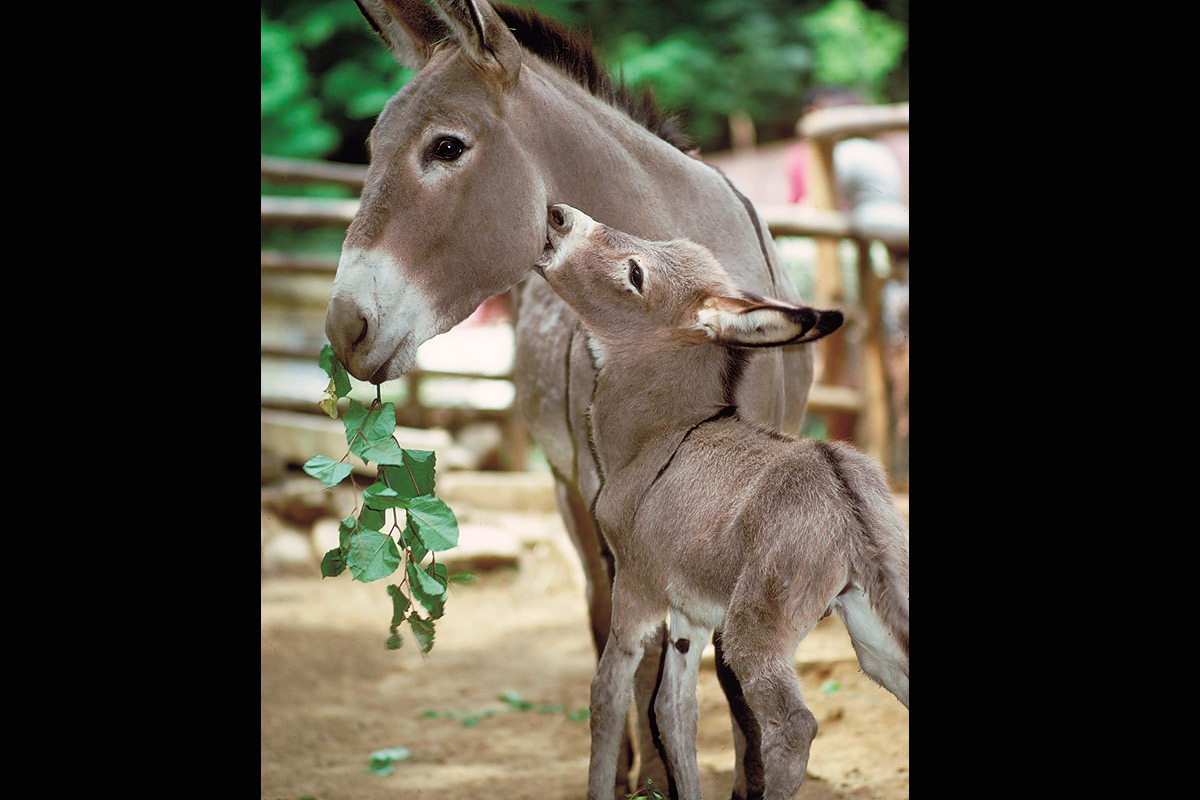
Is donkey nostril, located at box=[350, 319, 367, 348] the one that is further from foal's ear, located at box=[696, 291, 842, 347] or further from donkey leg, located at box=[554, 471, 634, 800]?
donkey leg, located at box=[554, 471, 634, 800]

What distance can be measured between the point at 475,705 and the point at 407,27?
305 centimetres

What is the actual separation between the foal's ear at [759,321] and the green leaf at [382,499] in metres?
0.80

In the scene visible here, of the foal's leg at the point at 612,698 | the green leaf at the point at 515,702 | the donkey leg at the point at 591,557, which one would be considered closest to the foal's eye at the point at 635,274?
the foal's leg at the point at 612,698

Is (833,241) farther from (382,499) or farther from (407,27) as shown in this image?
(382,499)

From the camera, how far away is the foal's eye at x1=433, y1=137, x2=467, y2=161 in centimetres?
214

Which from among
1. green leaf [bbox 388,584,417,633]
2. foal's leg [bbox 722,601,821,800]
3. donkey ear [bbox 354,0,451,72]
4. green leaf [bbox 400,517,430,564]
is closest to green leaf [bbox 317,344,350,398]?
green leaf [bbox 400,517,430,564]

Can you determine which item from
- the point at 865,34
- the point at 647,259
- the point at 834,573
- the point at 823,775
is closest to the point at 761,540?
the point at 834,573

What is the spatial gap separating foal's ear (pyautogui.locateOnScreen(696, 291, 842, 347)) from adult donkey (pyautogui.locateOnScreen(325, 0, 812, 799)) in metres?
0.19

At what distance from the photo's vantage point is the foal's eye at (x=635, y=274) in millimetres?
2271

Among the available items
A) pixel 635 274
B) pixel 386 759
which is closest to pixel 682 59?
pixel 386 759

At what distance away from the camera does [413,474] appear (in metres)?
2.23

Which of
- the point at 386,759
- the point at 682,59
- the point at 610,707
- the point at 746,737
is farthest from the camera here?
the point at 682,59

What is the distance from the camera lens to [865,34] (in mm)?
12992
